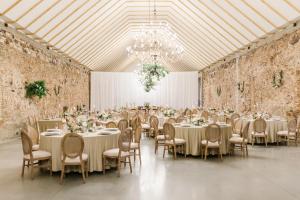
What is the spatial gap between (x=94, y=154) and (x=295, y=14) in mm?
7721

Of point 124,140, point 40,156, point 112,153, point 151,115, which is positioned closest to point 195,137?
point 124,140

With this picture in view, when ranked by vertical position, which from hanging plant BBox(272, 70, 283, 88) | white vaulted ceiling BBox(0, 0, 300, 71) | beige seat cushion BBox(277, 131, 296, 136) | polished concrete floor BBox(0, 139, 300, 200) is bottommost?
polished concrete floor BBox(0, 139, 300, 200)

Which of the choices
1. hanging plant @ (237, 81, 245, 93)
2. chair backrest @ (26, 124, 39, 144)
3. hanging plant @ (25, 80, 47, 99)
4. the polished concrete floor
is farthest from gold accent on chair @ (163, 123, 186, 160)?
hanging plant @ (237, 81, 245, 93)

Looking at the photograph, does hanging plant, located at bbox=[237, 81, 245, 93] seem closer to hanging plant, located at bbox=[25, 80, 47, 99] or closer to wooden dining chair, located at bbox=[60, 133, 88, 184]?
hanging plant, located at bbox=[25, 80, 47, 99]

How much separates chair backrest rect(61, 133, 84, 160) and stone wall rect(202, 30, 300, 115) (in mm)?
8119

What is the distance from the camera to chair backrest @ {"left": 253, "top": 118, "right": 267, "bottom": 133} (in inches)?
384

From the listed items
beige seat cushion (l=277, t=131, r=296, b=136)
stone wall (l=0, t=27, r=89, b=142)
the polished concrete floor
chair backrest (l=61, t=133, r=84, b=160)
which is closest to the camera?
the polished concrete floor

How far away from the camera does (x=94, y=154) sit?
6.19 metres

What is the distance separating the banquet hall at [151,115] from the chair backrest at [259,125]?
44mm

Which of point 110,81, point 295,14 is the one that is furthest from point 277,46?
point 110,81

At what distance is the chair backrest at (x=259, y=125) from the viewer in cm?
974

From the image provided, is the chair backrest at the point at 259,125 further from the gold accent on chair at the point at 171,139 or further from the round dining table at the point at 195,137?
the gold accent on chair at the point at 171,139

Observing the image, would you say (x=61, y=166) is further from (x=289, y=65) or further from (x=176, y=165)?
(x=289, y=65)

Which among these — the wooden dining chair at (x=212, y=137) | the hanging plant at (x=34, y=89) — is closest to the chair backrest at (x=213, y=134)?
the wooden dining chair at (x=212, y=137)
